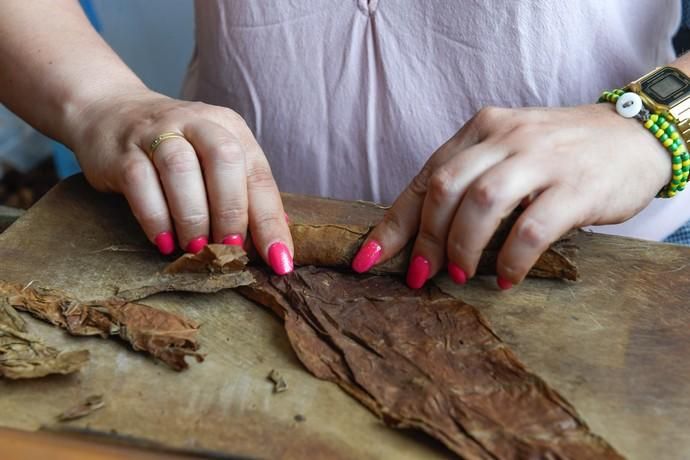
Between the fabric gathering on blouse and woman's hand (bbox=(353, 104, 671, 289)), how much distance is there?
0.80 feet

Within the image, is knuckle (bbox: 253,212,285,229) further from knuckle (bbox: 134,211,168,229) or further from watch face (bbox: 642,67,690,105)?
watch face (bbox: 642,67,690,105)

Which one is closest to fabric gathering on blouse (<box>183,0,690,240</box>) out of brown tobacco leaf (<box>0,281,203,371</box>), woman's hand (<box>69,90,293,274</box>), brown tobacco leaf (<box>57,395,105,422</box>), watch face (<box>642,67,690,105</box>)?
watch face (<box>642,67,690,105</box>)

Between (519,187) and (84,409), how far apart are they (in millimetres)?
568

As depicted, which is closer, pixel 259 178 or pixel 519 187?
pixel 519 187

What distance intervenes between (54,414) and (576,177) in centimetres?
68

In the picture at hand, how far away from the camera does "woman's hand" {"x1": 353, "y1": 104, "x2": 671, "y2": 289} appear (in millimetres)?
984

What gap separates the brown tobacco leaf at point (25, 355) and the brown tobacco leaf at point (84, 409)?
44mm

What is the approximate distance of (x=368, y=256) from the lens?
1.05m

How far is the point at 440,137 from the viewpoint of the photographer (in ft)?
4.57

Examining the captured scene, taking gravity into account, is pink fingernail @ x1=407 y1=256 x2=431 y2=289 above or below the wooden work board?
above

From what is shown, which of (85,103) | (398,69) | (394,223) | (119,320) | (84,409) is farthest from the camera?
(398,69)

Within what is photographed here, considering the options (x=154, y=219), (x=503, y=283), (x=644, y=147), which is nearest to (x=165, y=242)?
(x=154, y=219)

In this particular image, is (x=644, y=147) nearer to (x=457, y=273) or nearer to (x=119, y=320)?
(x=457, y=273)

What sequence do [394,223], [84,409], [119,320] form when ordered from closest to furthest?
[84,409], [119,320], [394,223]
